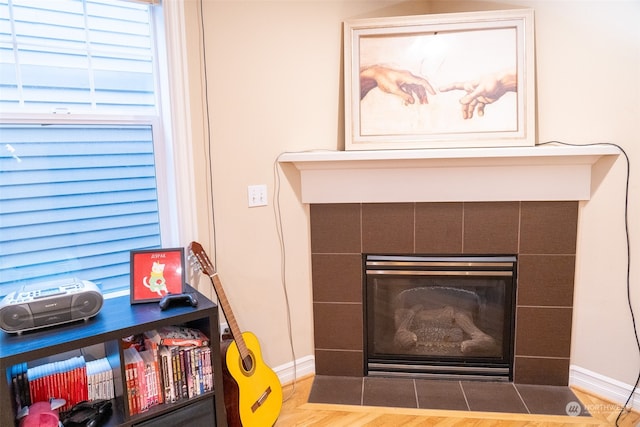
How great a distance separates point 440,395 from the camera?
2.28 metres

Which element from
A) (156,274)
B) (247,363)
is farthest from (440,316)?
(156,274)

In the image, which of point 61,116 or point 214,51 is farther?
point 214,51

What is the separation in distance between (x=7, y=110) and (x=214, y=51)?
34.5 inches

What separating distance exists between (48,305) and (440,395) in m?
1.86

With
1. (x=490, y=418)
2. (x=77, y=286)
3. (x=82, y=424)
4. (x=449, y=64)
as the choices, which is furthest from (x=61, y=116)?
(x=490, y=418)

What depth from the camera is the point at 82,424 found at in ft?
5.13

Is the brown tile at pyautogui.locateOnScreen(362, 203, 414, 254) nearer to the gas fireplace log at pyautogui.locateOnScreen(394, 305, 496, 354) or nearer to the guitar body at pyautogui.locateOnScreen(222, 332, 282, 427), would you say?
the gas fireplace log at pyautogui.locateOnScreen(394, 305, 496, 354)

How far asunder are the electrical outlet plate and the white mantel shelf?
0.60 feet

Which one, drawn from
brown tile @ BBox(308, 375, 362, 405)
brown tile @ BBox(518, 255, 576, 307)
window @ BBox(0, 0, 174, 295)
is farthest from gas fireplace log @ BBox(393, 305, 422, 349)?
window @ BBox(0, 0, 174, 295)

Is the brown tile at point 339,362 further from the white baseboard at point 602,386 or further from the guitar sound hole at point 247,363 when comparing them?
the white baseboard at point 602,386

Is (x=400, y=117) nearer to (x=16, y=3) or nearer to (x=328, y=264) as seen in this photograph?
(x=328, y=264)

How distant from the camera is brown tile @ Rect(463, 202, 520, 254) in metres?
2.24

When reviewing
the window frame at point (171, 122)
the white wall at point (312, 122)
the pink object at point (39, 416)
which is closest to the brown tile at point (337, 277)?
the white wall at point (312, 122)

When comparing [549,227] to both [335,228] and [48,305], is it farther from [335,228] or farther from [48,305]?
[48,305]
